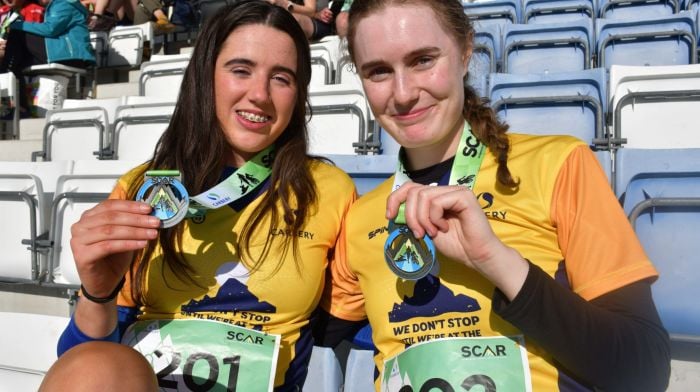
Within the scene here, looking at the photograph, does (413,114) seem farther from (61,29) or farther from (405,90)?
(61,29)

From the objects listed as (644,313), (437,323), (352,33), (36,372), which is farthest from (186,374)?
(644,313)

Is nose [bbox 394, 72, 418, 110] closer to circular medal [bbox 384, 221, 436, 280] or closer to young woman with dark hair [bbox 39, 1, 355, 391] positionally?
circular medal [bbox 384, 221, 436, 280]

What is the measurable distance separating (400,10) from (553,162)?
51cm

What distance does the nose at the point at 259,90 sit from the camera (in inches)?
63.6

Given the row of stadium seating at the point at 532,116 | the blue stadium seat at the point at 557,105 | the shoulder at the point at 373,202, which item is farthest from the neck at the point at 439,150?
the row of stadium seating at the point at 532,116

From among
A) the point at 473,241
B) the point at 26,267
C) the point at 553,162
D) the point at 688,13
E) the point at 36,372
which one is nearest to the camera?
the point at 473,241

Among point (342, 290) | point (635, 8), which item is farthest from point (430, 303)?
point (635, 8)

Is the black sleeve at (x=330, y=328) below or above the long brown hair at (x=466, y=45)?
below

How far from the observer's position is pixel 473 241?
1.10 meters

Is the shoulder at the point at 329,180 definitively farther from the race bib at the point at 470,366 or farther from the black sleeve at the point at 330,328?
the race bib at the point at 470,366

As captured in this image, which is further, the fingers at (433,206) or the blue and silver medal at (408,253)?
the blue and silver medal at (408,253)

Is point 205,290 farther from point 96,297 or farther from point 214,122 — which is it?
point 214,122

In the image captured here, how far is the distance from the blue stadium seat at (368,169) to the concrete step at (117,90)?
474 cm

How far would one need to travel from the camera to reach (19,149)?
5.21 m
